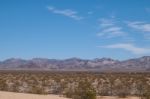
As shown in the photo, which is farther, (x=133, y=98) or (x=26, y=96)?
(x=133, y=98)

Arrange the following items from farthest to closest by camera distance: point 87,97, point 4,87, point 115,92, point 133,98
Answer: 1. point 115,92
2. point 4,87
3. point 133,98
4. point 87,97

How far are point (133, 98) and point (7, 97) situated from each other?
39.9 ft

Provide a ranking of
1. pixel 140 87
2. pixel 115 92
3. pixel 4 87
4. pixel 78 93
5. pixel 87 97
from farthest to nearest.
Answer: pixel 140 87, pixel 115 92, pixel 4 87, pixel 78 93, pixel 87 97

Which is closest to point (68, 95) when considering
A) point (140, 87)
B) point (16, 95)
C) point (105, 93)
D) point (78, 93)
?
point (78, 93)

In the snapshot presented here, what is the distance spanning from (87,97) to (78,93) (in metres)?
2.15

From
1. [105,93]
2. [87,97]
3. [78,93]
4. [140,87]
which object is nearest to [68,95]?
[78,93]

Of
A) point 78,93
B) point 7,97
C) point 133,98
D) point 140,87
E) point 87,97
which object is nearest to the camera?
point 7,97

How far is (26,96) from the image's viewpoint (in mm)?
22297

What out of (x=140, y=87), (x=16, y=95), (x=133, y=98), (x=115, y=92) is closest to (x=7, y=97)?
(x=16, y=95)

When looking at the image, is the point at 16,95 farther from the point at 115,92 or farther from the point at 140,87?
the point at 140,87

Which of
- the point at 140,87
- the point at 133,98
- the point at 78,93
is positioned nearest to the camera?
the point at 78,93

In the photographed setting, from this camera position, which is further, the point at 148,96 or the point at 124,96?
the point at 124,96

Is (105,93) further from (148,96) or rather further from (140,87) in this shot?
(148,96)

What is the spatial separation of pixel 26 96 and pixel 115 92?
45.3ft
